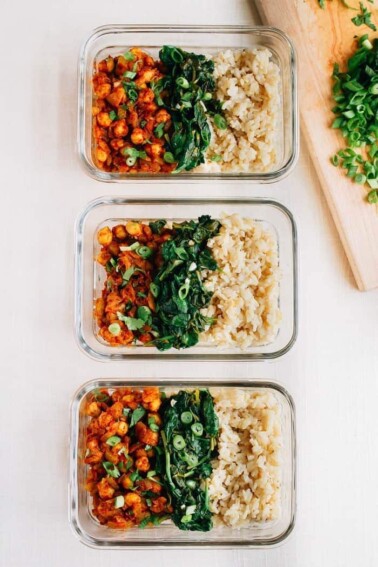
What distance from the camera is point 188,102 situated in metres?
2.37

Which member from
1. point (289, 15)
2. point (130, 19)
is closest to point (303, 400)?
point (289, 15)

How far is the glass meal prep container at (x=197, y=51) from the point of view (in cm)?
244

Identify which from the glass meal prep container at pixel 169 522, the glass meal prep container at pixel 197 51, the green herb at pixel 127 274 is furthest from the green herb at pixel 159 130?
the glass meal prep container at pixel 169 522

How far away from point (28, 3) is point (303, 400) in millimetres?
1905

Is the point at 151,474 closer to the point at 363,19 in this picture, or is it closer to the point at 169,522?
the point at 169,522

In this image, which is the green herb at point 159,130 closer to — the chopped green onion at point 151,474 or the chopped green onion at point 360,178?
the chopped green onion at point 360,178

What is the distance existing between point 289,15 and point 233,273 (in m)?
1.00

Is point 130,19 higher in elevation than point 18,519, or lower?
higher

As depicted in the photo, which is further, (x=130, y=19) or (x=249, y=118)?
(x=130, y=19)

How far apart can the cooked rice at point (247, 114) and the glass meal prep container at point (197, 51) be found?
43mm

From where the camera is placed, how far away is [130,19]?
8.46 feet

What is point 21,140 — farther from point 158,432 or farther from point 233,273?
point 158,432

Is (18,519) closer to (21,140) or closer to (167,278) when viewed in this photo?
(167,278)

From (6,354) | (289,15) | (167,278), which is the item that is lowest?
(6,354)
